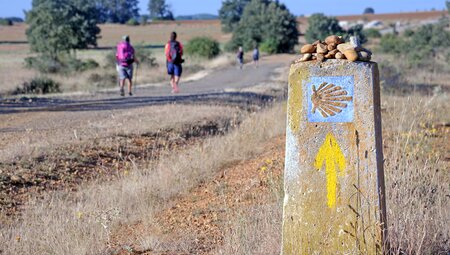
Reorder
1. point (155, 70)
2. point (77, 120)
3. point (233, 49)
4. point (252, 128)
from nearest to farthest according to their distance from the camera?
point (252, 128) → point (77, 120) → point (155, 70) → point (233, 49)

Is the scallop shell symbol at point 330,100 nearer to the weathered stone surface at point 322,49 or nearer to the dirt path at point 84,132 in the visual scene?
the weathered stone surface at point 322,49

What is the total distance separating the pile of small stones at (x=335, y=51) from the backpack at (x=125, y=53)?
12.8m

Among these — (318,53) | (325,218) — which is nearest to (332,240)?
(325,218)

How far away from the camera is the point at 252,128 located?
11.6 meters

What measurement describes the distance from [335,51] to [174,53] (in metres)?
12.4

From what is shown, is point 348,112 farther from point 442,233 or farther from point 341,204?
point 442,233

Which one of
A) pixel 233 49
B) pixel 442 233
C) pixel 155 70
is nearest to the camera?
pixel 442 233

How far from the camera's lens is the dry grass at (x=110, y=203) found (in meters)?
5.89

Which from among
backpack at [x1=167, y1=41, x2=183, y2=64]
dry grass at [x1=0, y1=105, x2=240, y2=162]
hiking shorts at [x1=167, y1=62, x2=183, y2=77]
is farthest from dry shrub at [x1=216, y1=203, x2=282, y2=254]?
hiking shorts at [x1=167, y1=62, x2=183, y2=77]

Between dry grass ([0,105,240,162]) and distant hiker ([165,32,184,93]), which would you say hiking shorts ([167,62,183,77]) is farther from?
dry grass ([0,105,240,162])

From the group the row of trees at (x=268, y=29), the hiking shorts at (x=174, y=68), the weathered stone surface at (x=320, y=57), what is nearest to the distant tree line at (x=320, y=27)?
the row of trees at (x=268, y=29)

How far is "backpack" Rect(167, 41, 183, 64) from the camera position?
54.2 ft

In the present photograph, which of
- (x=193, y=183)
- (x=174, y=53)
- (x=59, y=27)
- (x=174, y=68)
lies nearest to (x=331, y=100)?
(x=193, y=183)

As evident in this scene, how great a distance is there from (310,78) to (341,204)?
0.83 m
